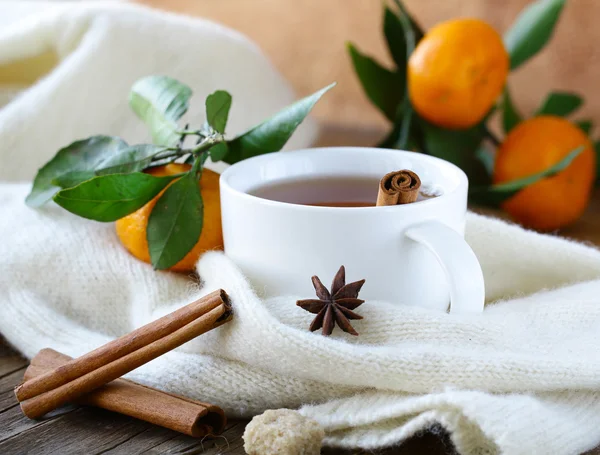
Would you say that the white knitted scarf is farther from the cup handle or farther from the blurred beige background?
the blurred beige background

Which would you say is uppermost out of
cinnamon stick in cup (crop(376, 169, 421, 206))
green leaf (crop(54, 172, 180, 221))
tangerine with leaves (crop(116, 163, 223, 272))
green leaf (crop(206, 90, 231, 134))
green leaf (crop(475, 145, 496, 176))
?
green leaf (crop(206, 90, 231, 134))

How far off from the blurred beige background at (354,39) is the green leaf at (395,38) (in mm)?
344

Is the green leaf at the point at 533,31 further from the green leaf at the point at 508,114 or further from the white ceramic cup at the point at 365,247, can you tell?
the white ceramic cup at the point at 365,247

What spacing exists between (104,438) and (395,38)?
2.73 ft

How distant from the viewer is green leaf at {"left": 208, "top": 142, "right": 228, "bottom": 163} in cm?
72

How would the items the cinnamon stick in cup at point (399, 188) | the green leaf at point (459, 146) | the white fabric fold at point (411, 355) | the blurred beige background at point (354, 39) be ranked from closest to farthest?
the white fabric fold at point (411, 355) → the cinnamon stick in cup at point (399, 188) → the green leaf at point (459, 146) → the blurred beige background at point (354, 39)

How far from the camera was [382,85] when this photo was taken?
1205 mm

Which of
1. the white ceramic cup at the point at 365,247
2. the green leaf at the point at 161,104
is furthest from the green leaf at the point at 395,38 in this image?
the white ceramic cup at the point at 365,247

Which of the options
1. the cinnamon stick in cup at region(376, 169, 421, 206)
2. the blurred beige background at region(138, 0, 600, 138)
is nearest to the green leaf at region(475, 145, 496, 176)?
the blurred beige background at region(138, 0, 600, 138)

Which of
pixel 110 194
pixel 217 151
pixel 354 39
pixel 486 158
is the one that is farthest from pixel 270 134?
pixel 354 39

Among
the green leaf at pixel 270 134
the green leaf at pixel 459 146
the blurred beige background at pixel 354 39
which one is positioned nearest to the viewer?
the green leaf at pixel 270 134

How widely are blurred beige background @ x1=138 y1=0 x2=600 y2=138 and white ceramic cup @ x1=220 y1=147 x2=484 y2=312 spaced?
0.88 metres

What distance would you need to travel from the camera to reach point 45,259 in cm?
77

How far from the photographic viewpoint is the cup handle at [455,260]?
586mm
